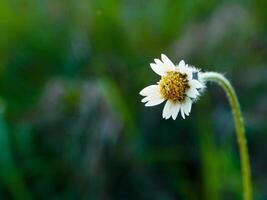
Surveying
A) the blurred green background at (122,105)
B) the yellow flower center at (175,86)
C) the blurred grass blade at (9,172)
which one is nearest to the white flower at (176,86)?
the yellow flower center at (175,86)

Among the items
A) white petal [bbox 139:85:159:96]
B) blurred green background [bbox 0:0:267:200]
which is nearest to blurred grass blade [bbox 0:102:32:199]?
blurred green background [bbox 0:0:267:200]

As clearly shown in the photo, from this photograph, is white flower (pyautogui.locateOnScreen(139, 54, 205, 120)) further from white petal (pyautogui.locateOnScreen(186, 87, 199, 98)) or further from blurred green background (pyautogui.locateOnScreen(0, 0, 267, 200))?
blurred green background (pyautogui.locateOnScreen(0, 0, 267, 200))

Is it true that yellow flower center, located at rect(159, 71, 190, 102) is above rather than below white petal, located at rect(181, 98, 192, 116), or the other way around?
above

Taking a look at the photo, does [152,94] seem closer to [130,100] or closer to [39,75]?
[130,100]

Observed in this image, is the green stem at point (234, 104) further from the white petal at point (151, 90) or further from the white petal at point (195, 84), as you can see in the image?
the white petal at point (151, 90)

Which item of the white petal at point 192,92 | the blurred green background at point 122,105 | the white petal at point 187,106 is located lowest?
the white petal at point 187,106

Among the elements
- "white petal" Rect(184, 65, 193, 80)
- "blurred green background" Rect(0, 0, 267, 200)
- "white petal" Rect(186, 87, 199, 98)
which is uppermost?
"blurred green background" Rect(0, 0, 267, 200)

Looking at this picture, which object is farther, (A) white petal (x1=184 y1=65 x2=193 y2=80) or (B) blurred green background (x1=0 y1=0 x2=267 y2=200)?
(B) blurred green background (x1=0 y1=0 x2=267 y2=200)
